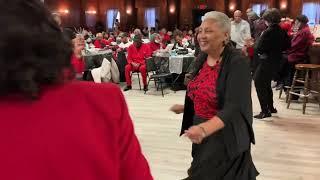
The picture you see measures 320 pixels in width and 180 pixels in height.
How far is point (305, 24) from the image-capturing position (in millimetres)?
7234

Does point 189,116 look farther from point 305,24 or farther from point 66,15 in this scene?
point 66,15

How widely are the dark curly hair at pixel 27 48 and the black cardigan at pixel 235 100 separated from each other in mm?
1505

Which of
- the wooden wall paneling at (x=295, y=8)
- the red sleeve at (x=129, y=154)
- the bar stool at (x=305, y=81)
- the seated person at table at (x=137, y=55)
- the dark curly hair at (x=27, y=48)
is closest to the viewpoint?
the dark curly hair at (x=27, y=48)

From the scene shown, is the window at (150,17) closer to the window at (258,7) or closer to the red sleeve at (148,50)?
the window at (258,7)

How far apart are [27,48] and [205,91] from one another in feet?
5.67

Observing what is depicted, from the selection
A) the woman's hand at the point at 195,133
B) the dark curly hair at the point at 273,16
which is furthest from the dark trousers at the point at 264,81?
the woman's hand at the point at 195,133

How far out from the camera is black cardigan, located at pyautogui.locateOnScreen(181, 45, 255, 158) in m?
2.16

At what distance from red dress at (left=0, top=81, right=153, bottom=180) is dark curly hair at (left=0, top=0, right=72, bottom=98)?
0.02 m

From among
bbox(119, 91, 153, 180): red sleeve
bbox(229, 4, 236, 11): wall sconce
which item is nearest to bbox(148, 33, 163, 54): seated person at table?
bbox(119, 91, 153, 180): red sleeve

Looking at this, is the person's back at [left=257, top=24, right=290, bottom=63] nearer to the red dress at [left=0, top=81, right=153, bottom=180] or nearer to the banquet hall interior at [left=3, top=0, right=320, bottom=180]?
the banquet hall interior at [left=3, top=0, right=320, bottom=180]

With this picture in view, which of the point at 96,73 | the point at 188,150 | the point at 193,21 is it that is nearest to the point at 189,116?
the point at 188,150

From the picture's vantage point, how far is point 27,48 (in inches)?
26.5

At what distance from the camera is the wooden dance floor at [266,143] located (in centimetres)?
405

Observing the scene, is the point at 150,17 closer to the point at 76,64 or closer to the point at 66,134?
the point at 76,64
